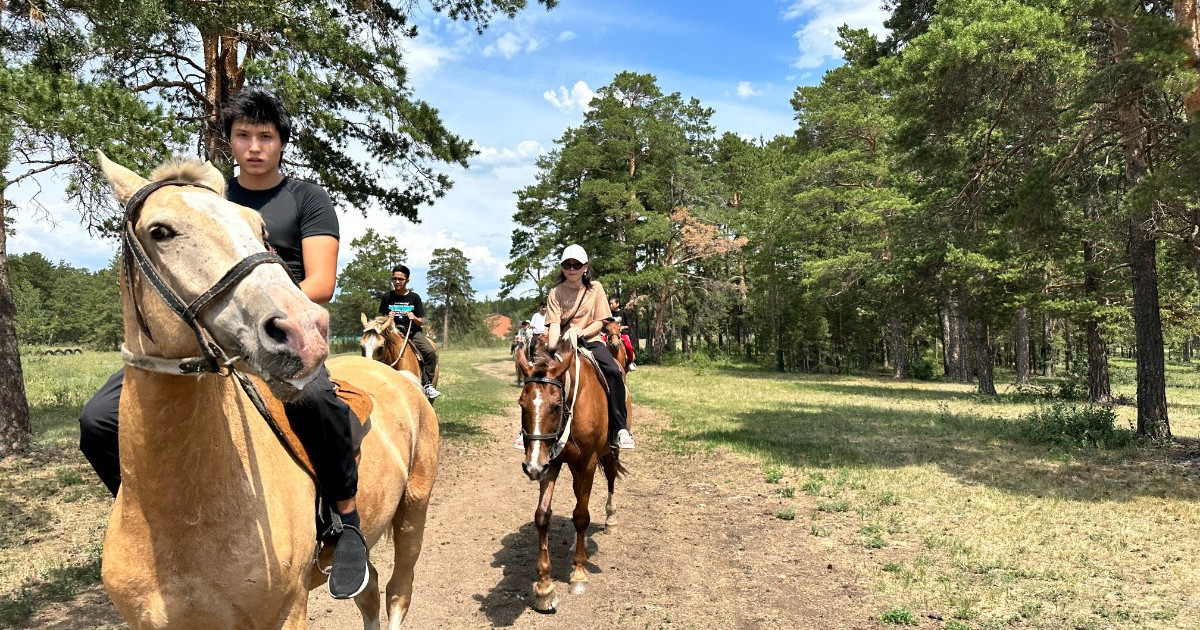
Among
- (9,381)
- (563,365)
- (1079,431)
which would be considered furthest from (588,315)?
(1079,431)

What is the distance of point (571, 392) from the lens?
18.8ft

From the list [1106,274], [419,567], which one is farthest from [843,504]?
[1106,274]

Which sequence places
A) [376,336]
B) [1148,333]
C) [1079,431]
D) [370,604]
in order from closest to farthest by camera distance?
[370,604]
[376,336]
[1148,333]
[1079,431]

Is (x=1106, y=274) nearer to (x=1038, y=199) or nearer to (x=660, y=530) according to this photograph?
(x=1038, y=199)

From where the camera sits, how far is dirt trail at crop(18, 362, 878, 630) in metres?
4.99

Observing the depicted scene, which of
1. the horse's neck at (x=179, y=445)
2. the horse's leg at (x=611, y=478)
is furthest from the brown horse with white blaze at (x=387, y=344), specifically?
the horse's neck at (x=179, y=445)

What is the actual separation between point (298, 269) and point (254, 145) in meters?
0.57

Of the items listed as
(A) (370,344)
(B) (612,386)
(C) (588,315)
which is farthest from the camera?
(A) (370,344)

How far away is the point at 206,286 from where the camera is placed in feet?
5.33

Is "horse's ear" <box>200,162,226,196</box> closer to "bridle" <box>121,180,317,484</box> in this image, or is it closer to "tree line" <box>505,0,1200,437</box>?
"bridle" <box>121,180,317,484</box>

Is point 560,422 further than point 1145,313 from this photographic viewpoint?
No

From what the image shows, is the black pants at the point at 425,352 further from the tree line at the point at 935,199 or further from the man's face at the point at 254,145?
the tree line at the point at 935,199

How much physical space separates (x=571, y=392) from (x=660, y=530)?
9.01 ft

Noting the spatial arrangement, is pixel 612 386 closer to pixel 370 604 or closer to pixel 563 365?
pixel 563 365
